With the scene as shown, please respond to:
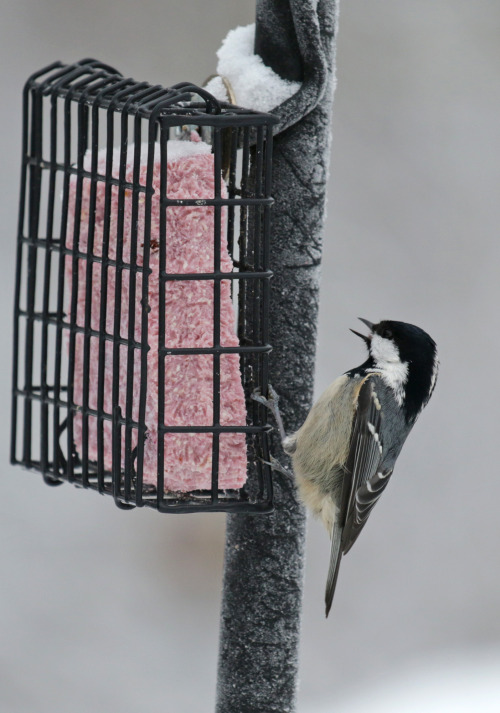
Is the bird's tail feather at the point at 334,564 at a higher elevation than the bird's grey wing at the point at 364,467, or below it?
below

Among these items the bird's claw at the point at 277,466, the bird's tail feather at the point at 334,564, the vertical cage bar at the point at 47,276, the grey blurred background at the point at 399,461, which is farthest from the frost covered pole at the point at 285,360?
the grey blurred background at the point at 399,461

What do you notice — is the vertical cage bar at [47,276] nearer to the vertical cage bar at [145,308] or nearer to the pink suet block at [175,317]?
the pink suet block at [175,317]

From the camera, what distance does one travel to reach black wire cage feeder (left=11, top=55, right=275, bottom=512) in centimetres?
263

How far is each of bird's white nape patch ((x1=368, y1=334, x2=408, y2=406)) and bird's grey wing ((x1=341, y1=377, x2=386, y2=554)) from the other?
0.07 metres

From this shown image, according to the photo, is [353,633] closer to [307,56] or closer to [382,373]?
[382,373]

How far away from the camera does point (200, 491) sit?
9.46ft

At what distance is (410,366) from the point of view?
3416mm

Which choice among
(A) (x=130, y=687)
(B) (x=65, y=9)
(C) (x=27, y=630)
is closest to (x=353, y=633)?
(A) (x=130, y=687)

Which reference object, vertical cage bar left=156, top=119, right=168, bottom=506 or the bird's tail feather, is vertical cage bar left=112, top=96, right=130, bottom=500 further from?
→ the bird's tail feather

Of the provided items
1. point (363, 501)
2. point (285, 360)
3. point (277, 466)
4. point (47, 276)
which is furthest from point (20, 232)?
point (363, 501)

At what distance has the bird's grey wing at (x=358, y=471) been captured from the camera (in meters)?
3.33

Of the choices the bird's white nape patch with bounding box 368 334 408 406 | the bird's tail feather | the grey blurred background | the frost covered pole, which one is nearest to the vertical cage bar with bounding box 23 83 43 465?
the frost covered pole

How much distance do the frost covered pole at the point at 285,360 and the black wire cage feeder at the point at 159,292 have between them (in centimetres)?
11

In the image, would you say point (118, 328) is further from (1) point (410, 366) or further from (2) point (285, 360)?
(1) point (410, 366)
